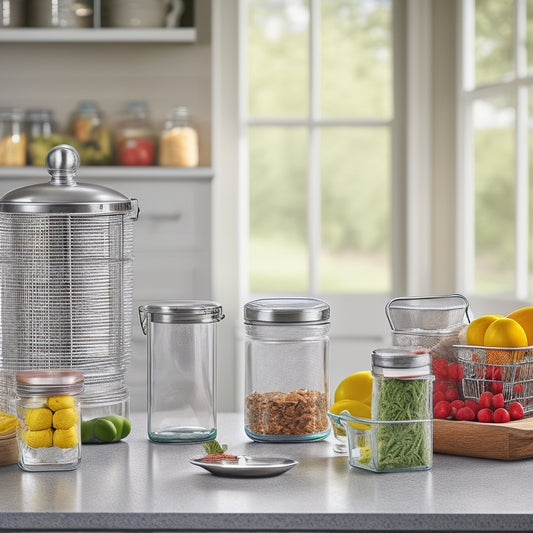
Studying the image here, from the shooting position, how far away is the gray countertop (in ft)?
3.45

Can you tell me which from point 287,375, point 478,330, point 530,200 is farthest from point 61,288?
point 530,200

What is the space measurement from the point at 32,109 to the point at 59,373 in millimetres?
2326

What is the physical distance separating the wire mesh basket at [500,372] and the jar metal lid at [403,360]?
174 mm

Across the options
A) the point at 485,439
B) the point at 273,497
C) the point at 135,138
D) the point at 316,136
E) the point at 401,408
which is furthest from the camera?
the point at 316,136

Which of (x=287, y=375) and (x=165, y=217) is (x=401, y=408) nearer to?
(x=287, y=375)

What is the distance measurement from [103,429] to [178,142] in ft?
Result: 6.44

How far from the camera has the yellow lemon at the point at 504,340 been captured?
4.56 feet

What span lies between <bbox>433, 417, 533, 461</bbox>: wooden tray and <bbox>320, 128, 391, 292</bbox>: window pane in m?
2.30

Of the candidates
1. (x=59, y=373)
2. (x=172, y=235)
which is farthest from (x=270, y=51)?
(x=59, y=373)

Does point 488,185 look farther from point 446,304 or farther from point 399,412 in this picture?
point 399,412

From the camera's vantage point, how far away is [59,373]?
129 centimetres

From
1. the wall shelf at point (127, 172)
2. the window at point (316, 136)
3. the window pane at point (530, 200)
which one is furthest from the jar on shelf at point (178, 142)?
the window pane at point (530, 200)

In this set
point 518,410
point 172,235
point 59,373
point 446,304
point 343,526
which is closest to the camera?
point 343,526

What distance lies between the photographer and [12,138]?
3.34 metres
